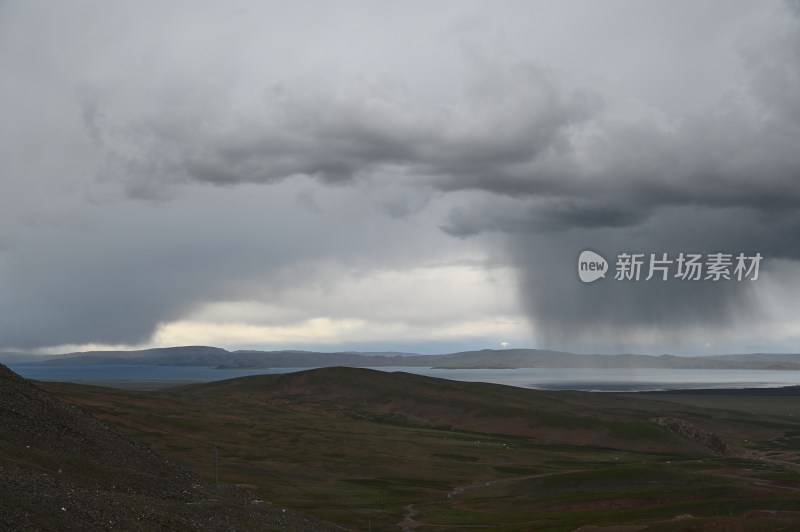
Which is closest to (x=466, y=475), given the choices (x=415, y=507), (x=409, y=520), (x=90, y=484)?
(x=415, y=507)

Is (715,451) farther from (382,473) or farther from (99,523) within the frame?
(99,523)

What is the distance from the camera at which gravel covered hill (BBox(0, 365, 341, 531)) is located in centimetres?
4009

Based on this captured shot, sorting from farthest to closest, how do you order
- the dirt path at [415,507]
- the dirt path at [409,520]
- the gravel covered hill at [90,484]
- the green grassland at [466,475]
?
the green grassland at [466,475], the dirt path at [415,507], the dirt path at [409,520], the gravel covered hill at [90,484]

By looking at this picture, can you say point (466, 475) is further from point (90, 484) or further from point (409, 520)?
point (90, 484)

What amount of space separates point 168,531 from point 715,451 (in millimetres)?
180534

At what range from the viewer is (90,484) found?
2197 inches

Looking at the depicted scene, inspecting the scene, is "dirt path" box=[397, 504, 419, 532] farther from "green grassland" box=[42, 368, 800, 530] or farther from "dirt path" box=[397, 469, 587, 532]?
"green grassland" box=[42, 368, 800, 530]

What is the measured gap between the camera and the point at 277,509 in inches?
2623

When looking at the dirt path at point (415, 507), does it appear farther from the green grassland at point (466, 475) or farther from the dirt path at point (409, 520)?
the green grassland at point (466, 475)

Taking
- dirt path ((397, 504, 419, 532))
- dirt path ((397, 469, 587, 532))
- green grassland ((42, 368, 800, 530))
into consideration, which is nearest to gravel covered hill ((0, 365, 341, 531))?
dirt path ((397, 504, 419, 532))

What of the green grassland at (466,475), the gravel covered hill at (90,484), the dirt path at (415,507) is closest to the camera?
the gravel covered hill at (90,484)

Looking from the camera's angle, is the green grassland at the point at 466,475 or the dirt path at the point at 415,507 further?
the green grassland at the point at 466,475

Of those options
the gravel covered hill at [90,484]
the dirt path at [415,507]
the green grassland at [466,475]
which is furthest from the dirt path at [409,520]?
the gravel covered hill at [90,484]

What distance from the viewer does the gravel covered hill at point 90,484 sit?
40.1 meters
